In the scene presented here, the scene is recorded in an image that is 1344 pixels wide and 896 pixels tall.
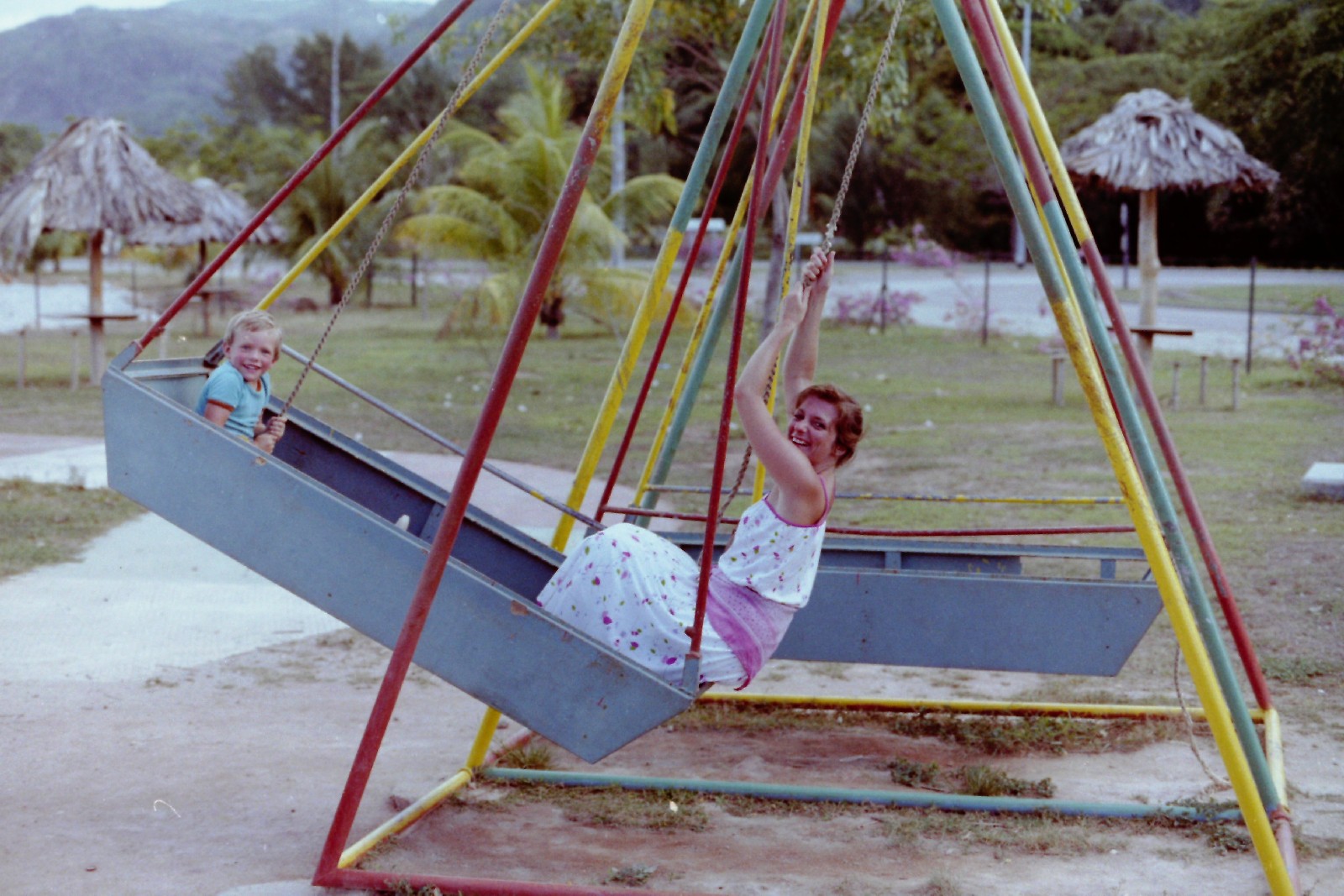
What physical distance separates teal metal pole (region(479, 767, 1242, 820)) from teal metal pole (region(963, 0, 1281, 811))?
391 millimetres

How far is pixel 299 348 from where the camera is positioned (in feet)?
60.6

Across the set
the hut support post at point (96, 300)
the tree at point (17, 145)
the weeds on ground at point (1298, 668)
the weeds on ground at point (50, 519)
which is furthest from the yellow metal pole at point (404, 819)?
the tree at point (17, 145)

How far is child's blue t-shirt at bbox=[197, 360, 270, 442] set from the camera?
→ 157 inches

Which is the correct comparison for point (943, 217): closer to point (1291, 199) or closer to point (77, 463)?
point (1291, 199)

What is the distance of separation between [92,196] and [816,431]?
1251 centimetres

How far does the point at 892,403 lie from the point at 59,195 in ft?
27.1

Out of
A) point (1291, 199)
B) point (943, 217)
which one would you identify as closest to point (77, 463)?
point (1291, 199)

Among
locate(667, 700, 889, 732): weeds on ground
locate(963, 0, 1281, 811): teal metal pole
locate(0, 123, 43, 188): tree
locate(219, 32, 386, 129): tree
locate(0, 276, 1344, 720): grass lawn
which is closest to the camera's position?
locate(963, 0, 1281, 811): teal metal pole

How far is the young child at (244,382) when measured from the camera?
3.98 meters

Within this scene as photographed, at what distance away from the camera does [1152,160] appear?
1203 centimetres

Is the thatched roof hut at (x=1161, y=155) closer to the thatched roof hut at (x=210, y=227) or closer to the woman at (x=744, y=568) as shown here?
the woman at (x=744, y=568)

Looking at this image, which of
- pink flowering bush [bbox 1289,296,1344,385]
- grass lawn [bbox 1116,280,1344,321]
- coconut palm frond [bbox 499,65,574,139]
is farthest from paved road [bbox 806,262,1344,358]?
coconut palm frond [bbox 499,65,574,139]

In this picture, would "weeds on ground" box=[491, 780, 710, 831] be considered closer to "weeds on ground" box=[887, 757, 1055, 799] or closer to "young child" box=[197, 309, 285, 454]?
"weeds on ground" box=[887, 757, 1055, 799]

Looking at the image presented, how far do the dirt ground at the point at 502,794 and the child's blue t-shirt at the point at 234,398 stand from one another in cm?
101
